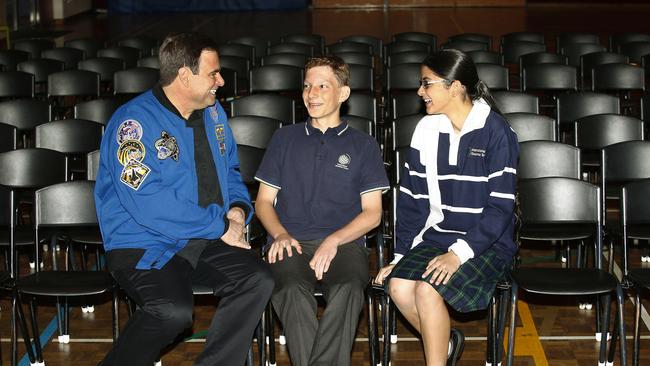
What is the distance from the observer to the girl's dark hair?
471 cm

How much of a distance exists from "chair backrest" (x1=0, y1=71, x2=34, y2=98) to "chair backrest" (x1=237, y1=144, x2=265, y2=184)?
3912 millimetres

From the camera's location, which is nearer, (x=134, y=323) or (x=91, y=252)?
(x=134, y=323)

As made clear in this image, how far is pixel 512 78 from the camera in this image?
13.1 meters

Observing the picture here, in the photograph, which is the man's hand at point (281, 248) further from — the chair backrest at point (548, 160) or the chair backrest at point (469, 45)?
the chair backrest at point (469, 45)

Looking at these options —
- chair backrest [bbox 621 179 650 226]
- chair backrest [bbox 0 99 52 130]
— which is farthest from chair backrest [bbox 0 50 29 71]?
chair backrest [bbox 621 179 650 226]

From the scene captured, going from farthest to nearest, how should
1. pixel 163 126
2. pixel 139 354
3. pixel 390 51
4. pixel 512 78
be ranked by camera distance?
1. pixel 512 78
2. pixel 390 51
3. pixel 163 126
4. pixel 139 354

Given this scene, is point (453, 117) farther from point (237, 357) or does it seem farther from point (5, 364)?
point (5, 364)

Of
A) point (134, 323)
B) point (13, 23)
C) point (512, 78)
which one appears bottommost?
point (134, 323)

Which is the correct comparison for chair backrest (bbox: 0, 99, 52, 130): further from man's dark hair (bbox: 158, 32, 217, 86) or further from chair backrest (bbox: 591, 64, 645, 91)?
chair backrest (bbox: 591, 64, 645, 91)

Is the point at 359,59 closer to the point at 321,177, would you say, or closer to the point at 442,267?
the point at 321,177

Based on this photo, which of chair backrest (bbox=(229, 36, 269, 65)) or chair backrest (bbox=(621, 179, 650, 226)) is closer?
chair backrest (bbox=(621, 179, 650, 226))

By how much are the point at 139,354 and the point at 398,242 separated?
1.41 m

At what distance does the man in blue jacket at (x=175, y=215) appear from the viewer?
439 centimetres

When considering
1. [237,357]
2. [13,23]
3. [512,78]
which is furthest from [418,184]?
[13,23]
